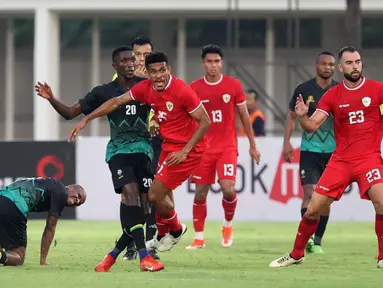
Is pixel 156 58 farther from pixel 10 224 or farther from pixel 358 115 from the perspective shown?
pixel 10 224

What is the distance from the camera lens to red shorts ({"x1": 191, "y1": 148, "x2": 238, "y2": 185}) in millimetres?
16328

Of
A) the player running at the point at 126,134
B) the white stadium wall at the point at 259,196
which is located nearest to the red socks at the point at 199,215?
the player running at the point at 126,134

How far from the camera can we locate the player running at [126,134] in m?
13.2

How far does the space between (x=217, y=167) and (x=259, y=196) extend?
583 centimetres

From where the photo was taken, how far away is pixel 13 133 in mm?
36750

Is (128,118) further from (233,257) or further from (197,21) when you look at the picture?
(197,21)

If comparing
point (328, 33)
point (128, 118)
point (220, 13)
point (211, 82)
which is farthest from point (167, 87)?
point (328, 33)

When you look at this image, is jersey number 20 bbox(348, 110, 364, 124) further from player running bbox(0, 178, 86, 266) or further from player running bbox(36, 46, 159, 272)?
player running bbox(0, 178, 86, 266)

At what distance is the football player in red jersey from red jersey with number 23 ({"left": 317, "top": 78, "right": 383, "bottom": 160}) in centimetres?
336

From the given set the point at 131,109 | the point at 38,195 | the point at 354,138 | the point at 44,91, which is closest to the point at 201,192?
the point at 131,109

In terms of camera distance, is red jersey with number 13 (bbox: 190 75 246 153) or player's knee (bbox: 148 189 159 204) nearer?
player's knee (bbox: 148 189 159 204)

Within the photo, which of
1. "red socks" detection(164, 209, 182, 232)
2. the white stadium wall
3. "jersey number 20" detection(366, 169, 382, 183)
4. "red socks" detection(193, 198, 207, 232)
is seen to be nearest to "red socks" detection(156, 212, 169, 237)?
"red socks" detection(164, 209, 182, 232)

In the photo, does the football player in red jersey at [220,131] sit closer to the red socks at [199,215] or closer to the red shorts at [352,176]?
the red socks at [199,215]

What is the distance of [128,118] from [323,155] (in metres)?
3.41
